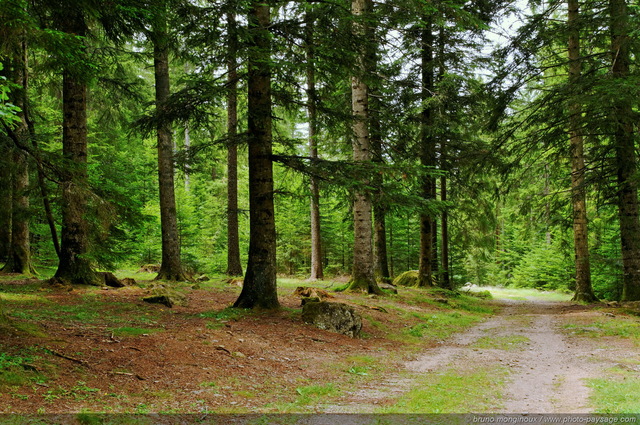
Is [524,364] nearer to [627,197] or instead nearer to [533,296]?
[627,197]

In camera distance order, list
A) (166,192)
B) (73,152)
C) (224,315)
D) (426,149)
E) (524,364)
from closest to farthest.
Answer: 1. (524,364)
2. (224,315)
3. (73,152)
4. (166,192)
5. (426,149)

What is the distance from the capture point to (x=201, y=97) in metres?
8.14

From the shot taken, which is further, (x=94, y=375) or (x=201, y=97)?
(x=201, y=97)

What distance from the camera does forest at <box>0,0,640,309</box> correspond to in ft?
22.3

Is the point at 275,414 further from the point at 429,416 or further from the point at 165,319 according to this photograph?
the point at 165,319

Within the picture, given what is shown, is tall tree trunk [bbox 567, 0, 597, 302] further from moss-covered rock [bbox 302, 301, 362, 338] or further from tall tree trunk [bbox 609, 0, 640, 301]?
moss-covered rock [bbox 302, 301, 362, 338]

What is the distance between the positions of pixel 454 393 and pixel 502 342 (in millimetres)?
4363

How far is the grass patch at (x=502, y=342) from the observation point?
8500 mm

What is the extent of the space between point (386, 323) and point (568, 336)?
160 inches

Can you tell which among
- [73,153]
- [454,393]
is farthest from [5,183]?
[454,393]

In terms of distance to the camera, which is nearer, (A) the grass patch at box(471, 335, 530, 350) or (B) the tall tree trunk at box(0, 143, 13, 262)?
(B) the tall tree trunk at box(0, 143, 13, 262)

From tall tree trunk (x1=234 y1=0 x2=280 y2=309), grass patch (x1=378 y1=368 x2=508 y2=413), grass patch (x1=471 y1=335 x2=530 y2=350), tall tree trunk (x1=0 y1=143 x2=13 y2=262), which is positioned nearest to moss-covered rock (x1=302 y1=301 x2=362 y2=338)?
tall tree trunk (x1=234 y1=0 x2=280 y2=309)

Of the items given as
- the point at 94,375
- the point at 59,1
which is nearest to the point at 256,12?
the point at 59,1

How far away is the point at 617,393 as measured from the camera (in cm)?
500
